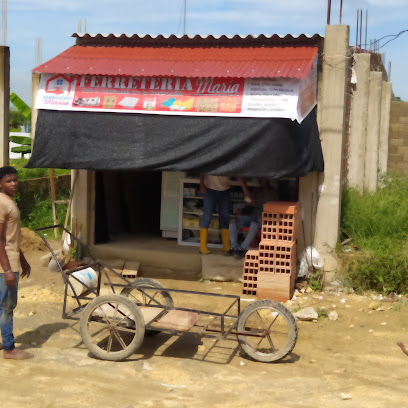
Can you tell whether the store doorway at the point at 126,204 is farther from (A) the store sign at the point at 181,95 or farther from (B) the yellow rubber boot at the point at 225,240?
(B) the yellow rubber boot at the point at 225,240

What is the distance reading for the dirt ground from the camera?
5598 mm

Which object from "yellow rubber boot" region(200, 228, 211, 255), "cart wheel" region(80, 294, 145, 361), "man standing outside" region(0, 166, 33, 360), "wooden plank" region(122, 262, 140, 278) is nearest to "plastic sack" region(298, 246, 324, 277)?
"yellow rubber boot" region(200, 228, 211, 255)

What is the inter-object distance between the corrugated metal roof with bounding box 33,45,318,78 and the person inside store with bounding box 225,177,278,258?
207 cm

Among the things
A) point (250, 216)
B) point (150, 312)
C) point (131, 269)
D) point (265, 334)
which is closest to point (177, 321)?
point (150, 312)

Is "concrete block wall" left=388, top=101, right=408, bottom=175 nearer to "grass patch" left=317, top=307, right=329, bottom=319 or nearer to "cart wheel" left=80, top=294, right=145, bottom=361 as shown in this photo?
"grass patch" left=317, top=307, right=329, bottom=319

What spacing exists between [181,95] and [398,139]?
7326 millimetres

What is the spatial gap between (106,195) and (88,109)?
7.79 ft

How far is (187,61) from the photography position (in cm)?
992

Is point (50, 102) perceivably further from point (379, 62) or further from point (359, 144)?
point (379, 62)

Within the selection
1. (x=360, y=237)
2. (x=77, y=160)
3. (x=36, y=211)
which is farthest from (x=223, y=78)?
(x=36, y=211)

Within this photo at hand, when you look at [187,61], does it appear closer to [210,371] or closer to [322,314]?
[322,314]

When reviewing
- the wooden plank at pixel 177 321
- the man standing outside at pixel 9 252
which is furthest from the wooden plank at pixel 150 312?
the man standing outside at pixel 9 252

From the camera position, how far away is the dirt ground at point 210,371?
220 inches

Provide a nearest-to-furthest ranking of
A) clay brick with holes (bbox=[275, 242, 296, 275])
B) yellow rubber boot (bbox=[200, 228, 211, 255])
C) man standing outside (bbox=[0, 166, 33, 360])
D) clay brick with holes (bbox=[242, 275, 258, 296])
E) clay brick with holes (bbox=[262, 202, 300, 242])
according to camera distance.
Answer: man standing outside (bbox=[0, 166, 33, 360]), clay brick with holes (bbox=[275, 242, 296, 275]), clay brick with holes (bbox=[262, 202, 300, 242]), clay brick with holes (bbox=[242, 275, 258, 296]), yellow rubber boot (bbox=[200, 228, 211, 255])
